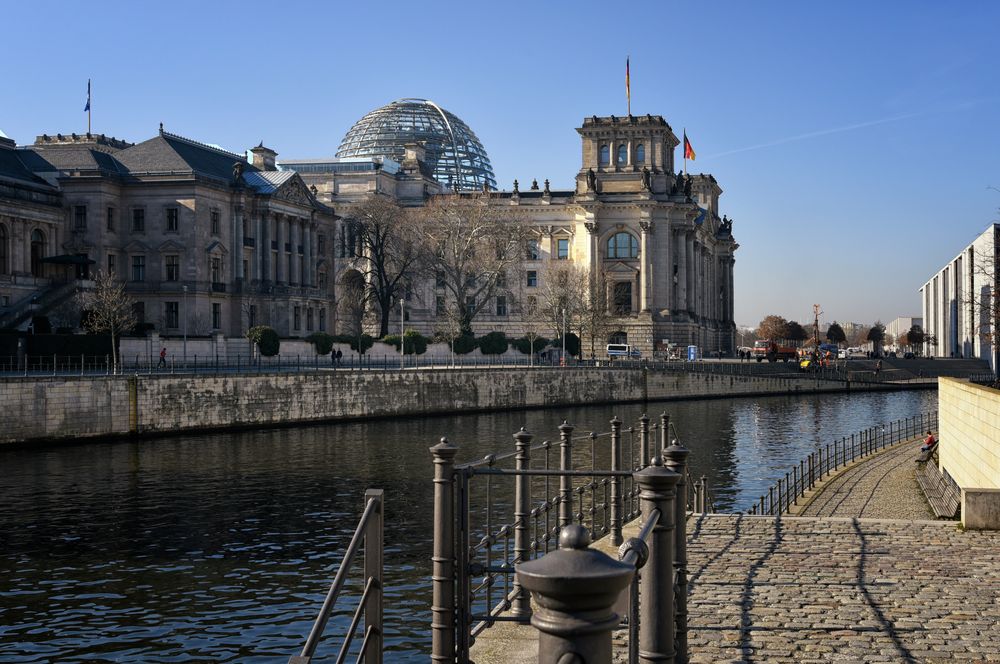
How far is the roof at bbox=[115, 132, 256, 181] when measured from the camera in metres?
84.9

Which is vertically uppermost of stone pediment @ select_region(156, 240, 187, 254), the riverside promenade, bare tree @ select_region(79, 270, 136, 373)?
stone pediment @ select_region(156, 240, 187, 254)

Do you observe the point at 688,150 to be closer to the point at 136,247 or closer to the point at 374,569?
the point at 136,247

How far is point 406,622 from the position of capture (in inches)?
727

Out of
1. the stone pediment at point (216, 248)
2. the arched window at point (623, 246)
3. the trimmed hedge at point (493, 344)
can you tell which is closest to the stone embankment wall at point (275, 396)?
the trimmed hedge at point (493, 344)

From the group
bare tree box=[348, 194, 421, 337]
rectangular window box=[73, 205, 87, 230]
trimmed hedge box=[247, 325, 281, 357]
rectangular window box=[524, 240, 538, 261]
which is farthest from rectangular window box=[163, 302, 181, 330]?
rectangular window box=[524, 240, 538, 261]

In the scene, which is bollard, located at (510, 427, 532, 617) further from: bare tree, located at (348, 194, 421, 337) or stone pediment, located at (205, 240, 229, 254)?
stone pediment, located at (205, 240, 229, 254)

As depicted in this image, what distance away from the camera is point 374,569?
942 centimetres

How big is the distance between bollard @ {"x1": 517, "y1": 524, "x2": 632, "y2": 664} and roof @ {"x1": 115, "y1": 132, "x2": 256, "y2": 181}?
82.9 meters

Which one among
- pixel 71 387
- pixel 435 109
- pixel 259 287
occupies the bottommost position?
pixel 71 387

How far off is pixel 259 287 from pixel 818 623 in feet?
269

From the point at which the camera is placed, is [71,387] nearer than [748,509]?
No

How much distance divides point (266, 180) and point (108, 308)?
29992 millimetres

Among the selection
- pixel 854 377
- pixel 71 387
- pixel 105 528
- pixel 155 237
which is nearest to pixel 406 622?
pixel 105 528

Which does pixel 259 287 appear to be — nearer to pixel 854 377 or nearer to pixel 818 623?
pixel 854 377
